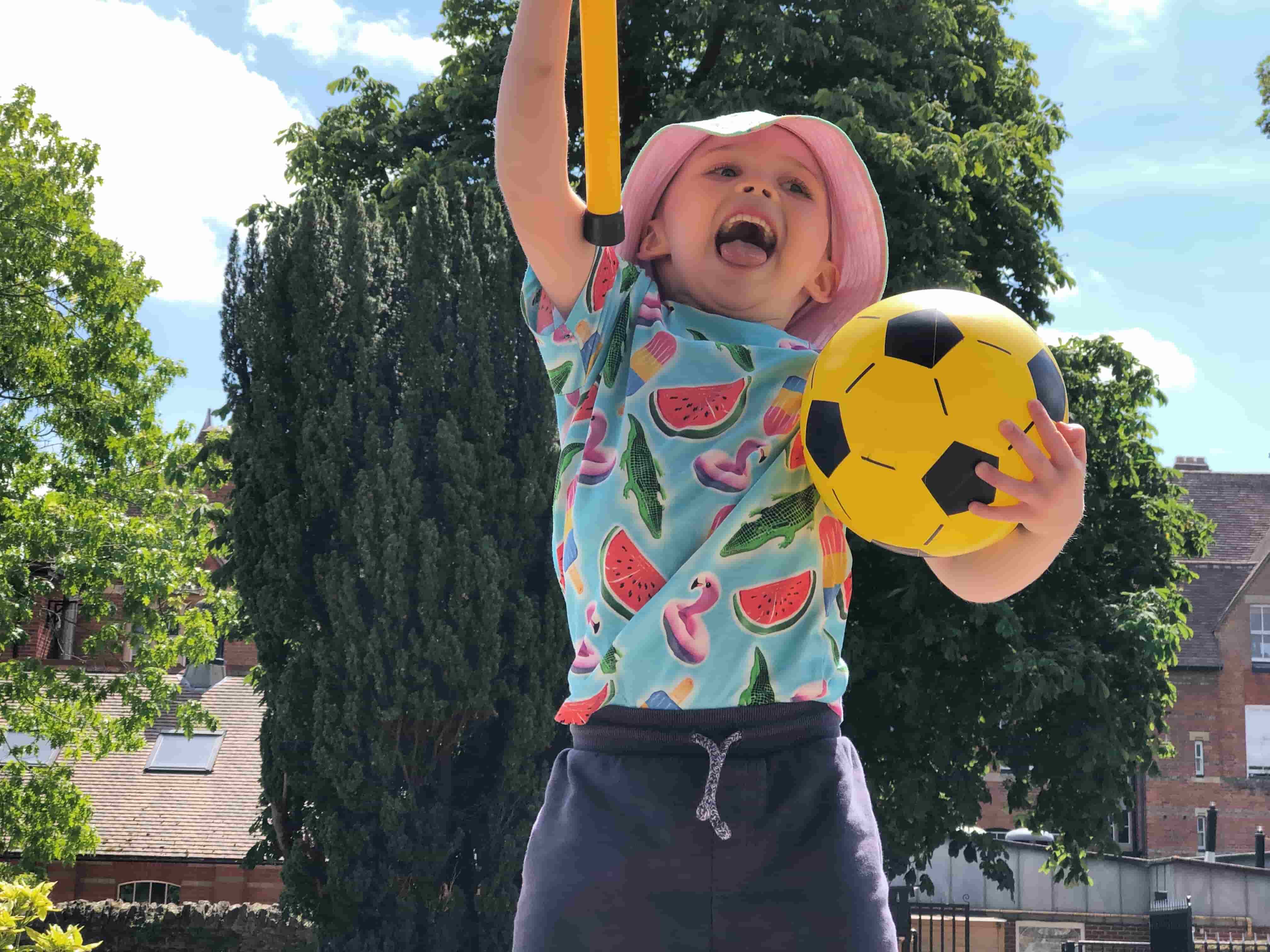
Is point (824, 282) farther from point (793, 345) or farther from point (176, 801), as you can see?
point (176, 801)

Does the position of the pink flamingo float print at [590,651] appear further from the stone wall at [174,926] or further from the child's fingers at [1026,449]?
the stone wall at [174,926]

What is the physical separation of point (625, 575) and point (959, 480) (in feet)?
2.11

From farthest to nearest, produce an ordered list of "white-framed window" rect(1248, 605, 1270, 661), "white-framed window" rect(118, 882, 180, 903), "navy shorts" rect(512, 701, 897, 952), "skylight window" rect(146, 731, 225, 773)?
"white-framed window" rect(1248, 605, 1270, 661)
"skylight window" rect(146, 731, 225, 773)
"white-framed window" rect(118, 882, 180, 903)
"navy shorts" rect(512, 701, 897, 952)

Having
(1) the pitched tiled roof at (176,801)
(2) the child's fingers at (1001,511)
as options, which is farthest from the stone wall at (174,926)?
(2) the child's fingers at (1001,511)

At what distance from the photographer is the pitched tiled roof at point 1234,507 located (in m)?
36.4

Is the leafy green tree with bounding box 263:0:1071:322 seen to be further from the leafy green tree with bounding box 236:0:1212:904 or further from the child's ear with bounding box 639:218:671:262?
the child's ear with bounding box 639:218:671:262

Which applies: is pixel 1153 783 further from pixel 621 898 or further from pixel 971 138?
pixel 621 898

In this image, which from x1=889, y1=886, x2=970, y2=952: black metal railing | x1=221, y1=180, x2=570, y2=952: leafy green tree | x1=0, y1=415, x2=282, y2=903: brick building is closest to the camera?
x1=221, y1=180, x2=570, y2=952: leafy green tree

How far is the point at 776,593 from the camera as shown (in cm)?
225

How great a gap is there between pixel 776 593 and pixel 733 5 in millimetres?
12663

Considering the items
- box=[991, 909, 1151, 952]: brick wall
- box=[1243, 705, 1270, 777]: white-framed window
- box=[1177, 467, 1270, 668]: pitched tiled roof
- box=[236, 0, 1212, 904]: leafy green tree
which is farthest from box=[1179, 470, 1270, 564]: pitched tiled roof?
box=[236, 0, 1212, 904]: leafy green tree

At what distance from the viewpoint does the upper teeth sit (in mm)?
2541

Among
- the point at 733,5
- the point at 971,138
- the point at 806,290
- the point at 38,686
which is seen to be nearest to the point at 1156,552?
the point at 971,138

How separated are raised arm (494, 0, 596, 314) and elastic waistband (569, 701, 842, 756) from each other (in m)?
0.92
